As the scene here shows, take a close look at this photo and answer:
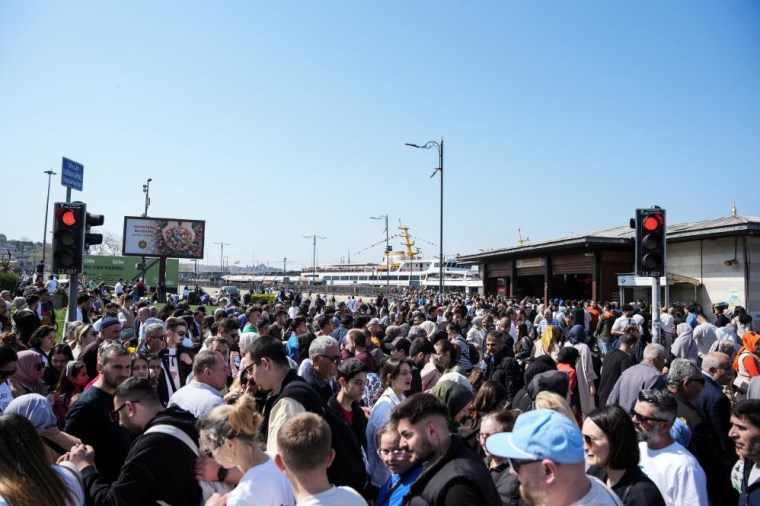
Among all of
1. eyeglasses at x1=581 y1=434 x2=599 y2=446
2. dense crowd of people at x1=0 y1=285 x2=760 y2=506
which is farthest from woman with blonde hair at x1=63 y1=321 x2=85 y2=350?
eyeglasses at x1=581 y1=434 x2=599 y2=446

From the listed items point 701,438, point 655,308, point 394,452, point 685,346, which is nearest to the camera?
point 394,452

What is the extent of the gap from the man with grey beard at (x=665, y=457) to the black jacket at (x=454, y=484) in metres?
1.33

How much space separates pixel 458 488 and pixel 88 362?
A: 5152mm

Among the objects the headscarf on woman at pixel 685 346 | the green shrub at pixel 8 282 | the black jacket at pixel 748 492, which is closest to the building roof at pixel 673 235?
the headscarf on woman at pixel 685 346

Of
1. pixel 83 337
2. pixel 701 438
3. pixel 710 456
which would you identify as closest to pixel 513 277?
→ pixel 83 337

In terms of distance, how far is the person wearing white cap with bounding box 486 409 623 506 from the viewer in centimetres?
219

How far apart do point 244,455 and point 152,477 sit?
59cm

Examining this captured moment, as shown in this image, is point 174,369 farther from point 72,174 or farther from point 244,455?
point 244,455

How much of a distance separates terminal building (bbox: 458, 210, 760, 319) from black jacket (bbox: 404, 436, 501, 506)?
11451 mm

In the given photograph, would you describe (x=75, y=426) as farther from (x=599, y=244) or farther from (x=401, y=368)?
(x=599, y=244)

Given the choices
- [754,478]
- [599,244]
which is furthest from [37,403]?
[599,244]

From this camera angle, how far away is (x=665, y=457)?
139 inches

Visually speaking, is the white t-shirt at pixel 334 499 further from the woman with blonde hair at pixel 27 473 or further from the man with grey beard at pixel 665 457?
the man with grey beard at pixel 665 457

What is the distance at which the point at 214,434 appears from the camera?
3.06 metres
